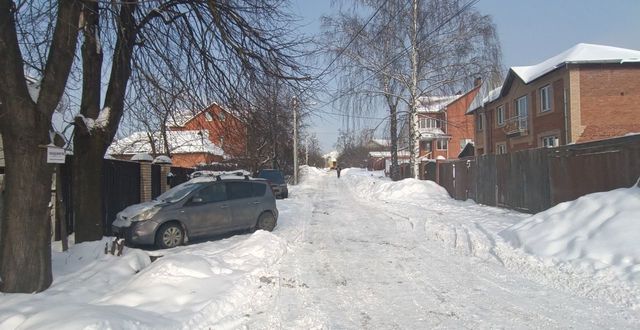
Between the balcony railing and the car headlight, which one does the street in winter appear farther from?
the balcony railing

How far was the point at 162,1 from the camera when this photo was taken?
8180 mm

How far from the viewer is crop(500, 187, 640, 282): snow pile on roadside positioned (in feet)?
23.8

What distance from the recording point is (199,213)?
39.1 feet

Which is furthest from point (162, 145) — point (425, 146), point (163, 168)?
point (425, 146)

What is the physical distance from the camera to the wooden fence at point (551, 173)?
10523 mm

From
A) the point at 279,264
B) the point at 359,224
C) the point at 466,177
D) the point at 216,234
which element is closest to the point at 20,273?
the point at 279,264

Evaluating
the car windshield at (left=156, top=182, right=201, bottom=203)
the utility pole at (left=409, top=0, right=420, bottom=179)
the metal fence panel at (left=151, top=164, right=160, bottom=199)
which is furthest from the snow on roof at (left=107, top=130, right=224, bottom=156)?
the car windshield at (left=156, top=182, right=201, bottom=203)

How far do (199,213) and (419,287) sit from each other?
6.47 metres

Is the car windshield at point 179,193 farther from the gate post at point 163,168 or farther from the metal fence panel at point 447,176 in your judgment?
the metal fence panel at point 447,176

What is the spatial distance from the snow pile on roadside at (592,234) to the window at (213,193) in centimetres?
670

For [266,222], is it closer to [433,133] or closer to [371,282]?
[371,282]

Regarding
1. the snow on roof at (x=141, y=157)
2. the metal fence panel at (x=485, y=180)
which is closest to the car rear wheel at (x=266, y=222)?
the snow on roof at (x=141, y=157)

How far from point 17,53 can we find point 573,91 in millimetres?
24932

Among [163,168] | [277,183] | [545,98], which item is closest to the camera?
[163,168]
